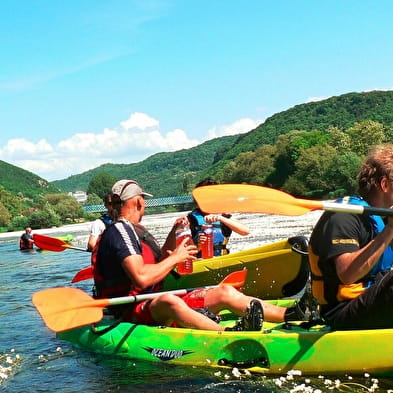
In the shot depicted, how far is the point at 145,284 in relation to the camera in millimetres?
4598

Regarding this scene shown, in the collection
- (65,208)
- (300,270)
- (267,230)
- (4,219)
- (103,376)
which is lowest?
(267,230)

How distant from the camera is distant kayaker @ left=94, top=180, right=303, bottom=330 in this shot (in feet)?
15.2

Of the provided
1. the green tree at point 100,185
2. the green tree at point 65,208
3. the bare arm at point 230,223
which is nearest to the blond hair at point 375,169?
the bare arm at point 230,223

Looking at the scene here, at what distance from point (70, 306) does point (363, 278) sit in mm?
2417

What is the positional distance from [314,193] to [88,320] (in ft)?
201

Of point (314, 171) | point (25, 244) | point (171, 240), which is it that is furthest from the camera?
point (314, 171)

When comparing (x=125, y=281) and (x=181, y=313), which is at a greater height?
(x=125, y=281)

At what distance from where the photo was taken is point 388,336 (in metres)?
3.90

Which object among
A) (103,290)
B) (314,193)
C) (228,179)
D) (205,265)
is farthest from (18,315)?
(228,179)

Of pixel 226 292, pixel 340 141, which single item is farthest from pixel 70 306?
pixel 340 141

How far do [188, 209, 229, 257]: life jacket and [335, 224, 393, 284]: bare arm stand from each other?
12.1 ft

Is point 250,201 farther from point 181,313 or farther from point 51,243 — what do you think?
point 51,243

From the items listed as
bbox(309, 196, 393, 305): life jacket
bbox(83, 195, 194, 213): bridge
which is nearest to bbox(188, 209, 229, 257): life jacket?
bbox(309, 196, 393, 305): life jacket

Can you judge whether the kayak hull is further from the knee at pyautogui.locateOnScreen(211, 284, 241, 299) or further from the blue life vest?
the blue life vest
